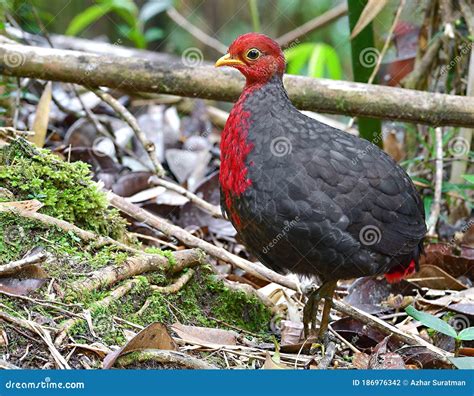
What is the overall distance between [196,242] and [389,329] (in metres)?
0.99

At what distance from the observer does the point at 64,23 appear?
9.14 metres

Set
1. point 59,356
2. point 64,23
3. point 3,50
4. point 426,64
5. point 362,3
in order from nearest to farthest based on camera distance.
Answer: point 59,356 < point 3,50 < point 362,3 < point 426,64 < point 64,23

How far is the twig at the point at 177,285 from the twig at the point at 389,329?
66 cm

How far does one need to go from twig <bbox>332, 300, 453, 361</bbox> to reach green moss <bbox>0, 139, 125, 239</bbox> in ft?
3.62

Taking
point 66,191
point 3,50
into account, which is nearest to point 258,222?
point 66,191

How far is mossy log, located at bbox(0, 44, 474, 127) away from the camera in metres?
4.16

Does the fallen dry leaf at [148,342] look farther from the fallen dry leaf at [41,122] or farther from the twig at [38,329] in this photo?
the fallen dry leaf at [41,122]

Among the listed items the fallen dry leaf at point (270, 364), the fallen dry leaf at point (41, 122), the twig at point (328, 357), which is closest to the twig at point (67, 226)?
the fallen dry leaf at point (270, 364)

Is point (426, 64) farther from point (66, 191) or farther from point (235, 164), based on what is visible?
point (66, 191)

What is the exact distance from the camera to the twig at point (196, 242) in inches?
145

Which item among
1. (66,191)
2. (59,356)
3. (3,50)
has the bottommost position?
(59,356)

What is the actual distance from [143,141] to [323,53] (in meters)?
2.45

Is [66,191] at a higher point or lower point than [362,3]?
lower

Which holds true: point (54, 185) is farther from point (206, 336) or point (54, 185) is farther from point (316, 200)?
point (316, 200)
